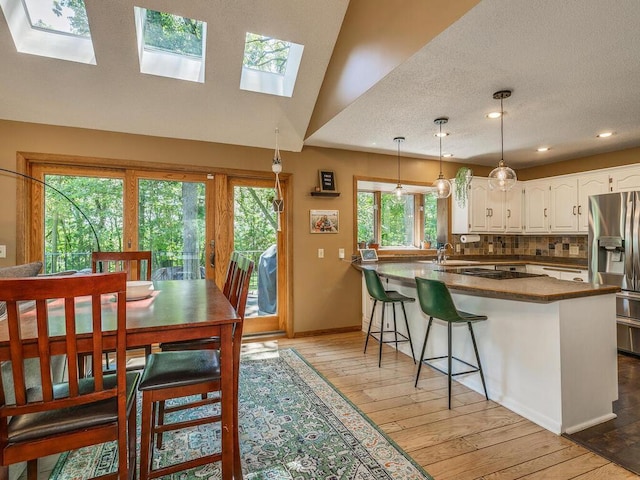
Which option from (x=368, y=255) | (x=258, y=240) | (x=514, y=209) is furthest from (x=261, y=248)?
(x=514, y=209)

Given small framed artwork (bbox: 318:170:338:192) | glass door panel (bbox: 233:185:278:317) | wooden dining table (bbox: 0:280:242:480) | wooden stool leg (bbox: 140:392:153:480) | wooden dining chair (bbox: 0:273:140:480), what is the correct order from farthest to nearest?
small framed artwork (bbox: 318:170:338:192) < glass door panel (bbox: 233:185:278:317) < wooden stool leg (bbox: 140:392:153:480) < wooden dining table (bbox: 0:280:242:480) < wooden dining chair (bbox: 0:273:140:480)

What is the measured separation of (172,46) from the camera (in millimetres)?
3117

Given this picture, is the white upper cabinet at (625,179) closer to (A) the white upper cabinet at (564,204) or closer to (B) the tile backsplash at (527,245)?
(A) the white upper cabinet at (564,204)

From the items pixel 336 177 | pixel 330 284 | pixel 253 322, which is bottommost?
pixel 253 322

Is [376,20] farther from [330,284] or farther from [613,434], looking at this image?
[613,434]

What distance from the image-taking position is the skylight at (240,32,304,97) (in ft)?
10.9

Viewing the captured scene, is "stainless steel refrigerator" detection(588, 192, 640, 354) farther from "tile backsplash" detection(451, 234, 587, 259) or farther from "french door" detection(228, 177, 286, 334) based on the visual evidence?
"french door" detection(228, 177, 286, 334)

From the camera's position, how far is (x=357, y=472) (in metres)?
1.80

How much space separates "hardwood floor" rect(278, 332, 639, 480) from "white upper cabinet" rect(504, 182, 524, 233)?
3.17m

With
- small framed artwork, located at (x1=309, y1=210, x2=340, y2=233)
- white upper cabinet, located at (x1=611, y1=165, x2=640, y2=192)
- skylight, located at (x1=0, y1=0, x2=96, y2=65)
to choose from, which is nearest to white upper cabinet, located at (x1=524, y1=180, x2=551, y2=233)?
white upper cabinet, located at (x1=611, y1=165, x2=640, y2=192)

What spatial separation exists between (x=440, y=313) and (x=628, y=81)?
86.7 inches

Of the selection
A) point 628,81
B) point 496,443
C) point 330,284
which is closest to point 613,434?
point 496,443

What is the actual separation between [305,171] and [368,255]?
4.49ft

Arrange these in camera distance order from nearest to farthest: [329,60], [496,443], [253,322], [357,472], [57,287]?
1. [57,287]
2. [357,472]
3. [496,443]
4. [329,60]
5. [253,322]
